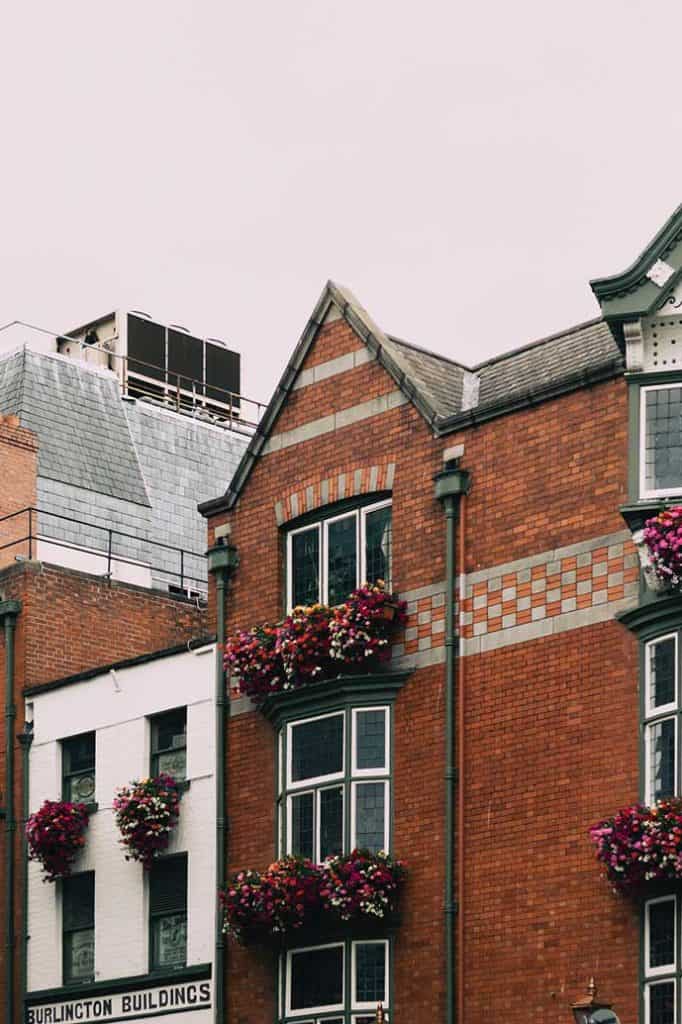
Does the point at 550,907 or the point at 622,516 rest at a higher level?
the point at 622,516

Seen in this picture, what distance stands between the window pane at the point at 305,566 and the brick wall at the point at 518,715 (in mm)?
1164

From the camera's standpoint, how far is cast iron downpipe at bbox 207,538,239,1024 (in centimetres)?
3647

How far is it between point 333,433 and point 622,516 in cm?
674

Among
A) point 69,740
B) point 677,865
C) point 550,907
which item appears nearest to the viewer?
point 677,865

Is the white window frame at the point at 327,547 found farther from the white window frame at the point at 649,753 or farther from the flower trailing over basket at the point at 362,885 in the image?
the white window frame at the point at 649,753

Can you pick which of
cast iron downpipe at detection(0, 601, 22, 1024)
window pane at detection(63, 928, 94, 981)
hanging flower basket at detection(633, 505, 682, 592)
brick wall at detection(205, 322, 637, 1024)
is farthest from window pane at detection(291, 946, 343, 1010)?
hanging flower basket at detection(633, 505, 682, 592)

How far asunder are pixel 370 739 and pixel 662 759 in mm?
5659

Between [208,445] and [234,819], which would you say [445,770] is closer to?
[234,819]

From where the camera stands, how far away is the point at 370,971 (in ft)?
112

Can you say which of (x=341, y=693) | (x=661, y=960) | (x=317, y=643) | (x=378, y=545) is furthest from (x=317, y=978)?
(x=378, y=545)

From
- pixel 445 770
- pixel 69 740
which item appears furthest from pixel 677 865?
pixel 69 740

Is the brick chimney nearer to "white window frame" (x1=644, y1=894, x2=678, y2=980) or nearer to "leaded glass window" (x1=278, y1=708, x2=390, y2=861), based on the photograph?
"leaded glass window" (x1=278, y1=708, x2=390, y2=861)

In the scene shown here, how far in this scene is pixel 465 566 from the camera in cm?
3466

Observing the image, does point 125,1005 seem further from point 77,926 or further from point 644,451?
point 644,451
